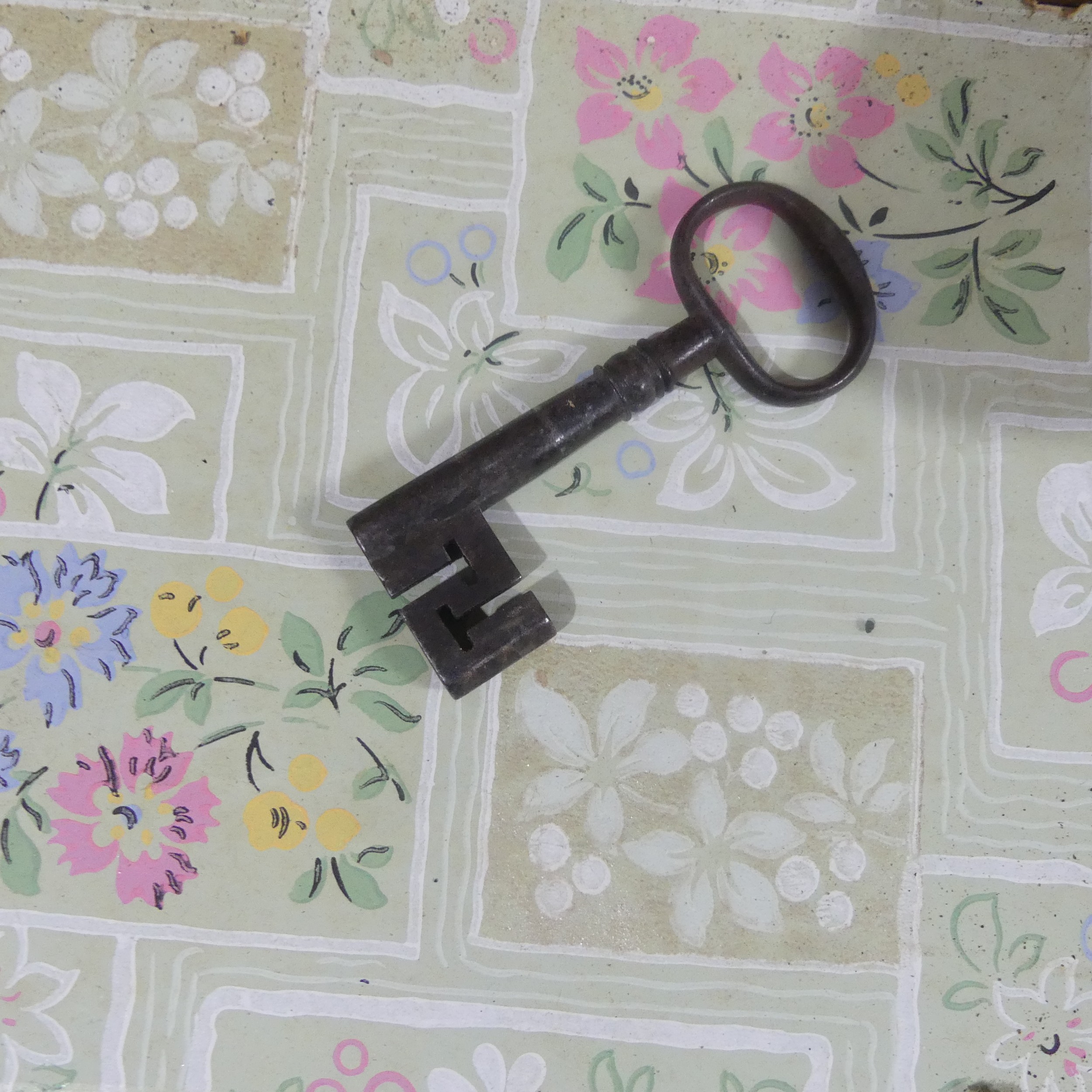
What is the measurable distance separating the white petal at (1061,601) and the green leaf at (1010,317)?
29cm

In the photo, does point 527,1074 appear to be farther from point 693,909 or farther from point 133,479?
point 133,479

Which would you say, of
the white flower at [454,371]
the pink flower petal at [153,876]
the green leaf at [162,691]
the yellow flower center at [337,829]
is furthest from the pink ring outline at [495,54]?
the pink flower petal at [153,876]

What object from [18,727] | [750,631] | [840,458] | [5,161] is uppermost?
[5,161]

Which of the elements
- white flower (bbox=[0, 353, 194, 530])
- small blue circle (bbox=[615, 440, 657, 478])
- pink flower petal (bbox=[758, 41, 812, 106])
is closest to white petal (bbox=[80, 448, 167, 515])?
white flower (bbox=[0, 353, 194, 530])

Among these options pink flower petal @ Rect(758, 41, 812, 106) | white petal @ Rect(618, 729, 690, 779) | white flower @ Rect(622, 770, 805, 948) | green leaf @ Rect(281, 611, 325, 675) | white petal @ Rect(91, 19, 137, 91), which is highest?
pink flower petal @ Rect(758, 41, 812, 106)

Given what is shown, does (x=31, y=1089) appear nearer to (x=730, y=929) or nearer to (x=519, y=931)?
(x=519, y=931)

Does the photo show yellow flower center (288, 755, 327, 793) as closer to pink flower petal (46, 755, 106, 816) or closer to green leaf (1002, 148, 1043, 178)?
pink flower petal (46, 755, 106, 816)

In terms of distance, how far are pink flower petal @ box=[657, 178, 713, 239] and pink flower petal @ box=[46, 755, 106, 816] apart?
3.19 feet

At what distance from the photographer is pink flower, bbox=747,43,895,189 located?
102 centimetres

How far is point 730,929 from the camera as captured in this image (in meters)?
0.99

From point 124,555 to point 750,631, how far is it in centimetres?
78

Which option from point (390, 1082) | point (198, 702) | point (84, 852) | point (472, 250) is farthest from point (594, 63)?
point (390, 1082)

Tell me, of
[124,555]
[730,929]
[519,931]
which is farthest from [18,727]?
[730,929]

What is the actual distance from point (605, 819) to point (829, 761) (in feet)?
0.94
